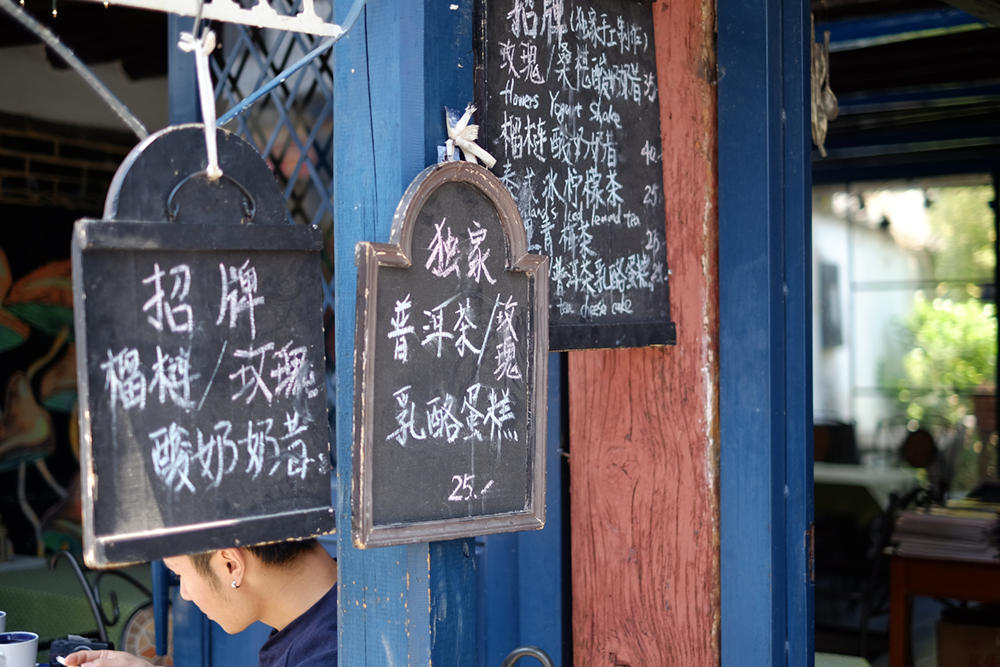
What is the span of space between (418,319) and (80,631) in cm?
339

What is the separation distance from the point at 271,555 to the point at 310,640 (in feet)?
0.60

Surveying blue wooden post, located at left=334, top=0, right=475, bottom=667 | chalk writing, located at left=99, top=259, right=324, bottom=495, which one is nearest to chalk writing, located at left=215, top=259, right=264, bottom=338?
→ chalk writing, located at left=99, top=259, right=324, bottom=495

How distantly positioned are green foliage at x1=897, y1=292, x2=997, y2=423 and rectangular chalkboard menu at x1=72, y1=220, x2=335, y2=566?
33.7 ft

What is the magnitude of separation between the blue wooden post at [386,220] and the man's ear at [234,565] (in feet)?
1.27

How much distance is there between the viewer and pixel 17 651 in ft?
7.38

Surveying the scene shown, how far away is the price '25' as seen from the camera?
1483 millimetres

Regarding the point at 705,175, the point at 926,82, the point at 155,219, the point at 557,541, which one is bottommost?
the point at 557,541

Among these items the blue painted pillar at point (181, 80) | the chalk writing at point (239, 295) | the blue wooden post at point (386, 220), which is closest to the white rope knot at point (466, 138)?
the blue wooden post at point (386, 220)

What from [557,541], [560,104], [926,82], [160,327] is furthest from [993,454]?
[160,327]

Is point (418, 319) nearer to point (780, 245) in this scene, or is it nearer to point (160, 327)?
point (160, 327)

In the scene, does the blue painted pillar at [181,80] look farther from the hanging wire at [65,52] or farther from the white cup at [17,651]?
the hanging wire at [65,52]

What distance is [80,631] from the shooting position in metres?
4.09

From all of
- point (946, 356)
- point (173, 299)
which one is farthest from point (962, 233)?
point (173, 299)

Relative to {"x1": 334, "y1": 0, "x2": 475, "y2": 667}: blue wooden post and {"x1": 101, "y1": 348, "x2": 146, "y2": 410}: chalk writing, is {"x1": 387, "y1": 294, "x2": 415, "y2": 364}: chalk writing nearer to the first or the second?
{"x1": 334, "y1": 0, "x2": 475, "y2": 667}: blue wooden post
